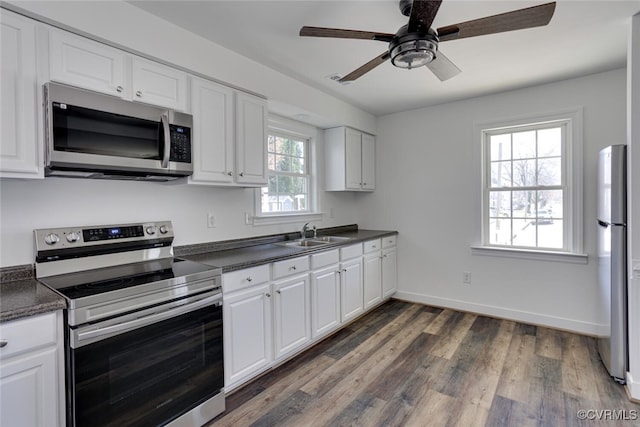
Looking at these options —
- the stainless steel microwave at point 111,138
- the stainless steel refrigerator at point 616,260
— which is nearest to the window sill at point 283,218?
the stainless steel microwave at point 111,138

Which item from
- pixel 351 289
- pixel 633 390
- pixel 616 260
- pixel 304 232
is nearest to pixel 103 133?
pixel 304 232

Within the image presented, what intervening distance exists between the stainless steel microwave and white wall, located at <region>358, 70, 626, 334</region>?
2.87 m

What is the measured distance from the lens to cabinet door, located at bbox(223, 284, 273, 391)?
82.7 inches

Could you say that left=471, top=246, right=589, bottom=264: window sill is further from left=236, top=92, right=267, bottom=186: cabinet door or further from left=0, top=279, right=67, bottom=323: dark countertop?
left=0, top=279, right=67, bottom=323: dark countertop

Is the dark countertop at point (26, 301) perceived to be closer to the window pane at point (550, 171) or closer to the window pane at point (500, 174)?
the window pane at point (500, 174)

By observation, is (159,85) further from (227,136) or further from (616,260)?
(616,260)

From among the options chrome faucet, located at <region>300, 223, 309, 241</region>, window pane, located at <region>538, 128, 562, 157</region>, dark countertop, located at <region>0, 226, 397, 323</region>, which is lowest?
dark countertop, located at <region>0, 226, 397, 323</region>

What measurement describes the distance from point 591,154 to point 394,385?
113 inches

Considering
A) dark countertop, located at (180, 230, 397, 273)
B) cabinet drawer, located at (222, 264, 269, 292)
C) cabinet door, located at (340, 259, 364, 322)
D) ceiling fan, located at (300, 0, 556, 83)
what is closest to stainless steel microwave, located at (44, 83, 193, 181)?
dark countertop, located at (180, 230, 397, 273)

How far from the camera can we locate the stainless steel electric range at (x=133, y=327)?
144cm

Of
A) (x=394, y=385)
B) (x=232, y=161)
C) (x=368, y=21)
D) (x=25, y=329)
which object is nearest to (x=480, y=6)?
(x=368, y=21)

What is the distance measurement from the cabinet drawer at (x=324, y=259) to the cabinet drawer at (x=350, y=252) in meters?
0.08

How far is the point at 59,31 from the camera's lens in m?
1.66

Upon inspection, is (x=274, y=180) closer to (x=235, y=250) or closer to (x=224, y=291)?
(x=235, y=250)
